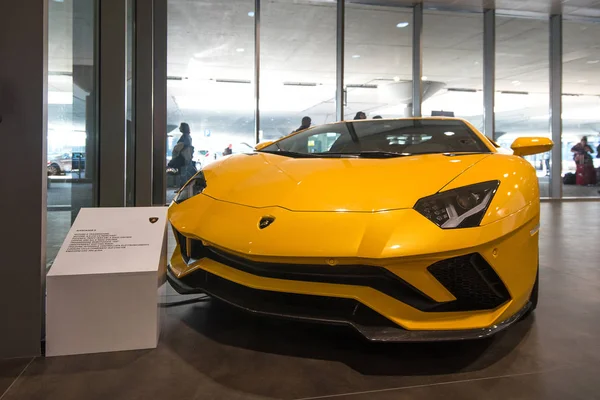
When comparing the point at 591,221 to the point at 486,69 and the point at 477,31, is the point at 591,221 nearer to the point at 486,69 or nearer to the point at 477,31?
the point at 486,69

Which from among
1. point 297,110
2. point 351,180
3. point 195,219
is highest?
point 297,110

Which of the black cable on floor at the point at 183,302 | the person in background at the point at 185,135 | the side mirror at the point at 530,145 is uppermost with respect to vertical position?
the person in background at the point at 185,135

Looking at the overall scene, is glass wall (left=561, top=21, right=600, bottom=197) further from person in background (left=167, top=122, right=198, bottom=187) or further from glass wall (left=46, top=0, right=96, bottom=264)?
glass wall (left=46, top=0, right=96, bottom=264)

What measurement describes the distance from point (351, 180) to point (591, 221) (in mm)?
5287

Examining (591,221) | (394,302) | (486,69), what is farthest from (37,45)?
(486,69)

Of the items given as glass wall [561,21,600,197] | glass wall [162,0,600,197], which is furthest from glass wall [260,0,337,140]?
glass wall [561,21,600,197]

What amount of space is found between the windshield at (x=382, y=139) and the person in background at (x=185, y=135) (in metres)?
5.46

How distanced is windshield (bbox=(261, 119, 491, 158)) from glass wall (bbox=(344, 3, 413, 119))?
533cm

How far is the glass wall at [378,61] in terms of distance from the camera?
27.5ft

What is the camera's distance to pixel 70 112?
2807 mm

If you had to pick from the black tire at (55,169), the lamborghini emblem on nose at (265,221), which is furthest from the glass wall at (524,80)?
the black tire at (55,169)

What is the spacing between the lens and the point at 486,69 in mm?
8836

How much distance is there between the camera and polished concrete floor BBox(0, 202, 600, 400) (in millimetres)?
1271

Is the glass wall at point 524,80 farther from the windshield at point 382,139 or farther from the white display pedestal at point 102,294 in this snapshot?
the white display pedestal at point 102,294
